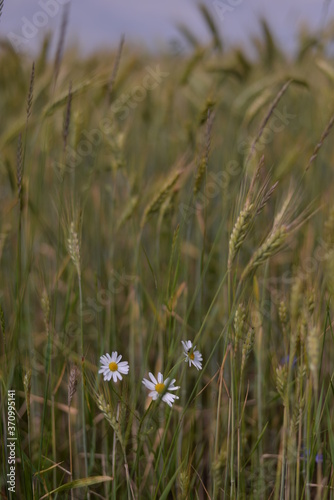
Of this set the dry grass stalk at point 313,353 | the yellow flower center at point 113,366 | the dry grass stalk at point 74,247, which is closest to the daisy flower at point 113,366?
the yellow flower center at point 113,366

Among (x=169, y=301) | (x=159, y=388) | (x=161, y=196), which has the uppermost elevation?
(x=161, y=196)

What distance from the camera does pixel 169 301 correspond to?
0.73 metres

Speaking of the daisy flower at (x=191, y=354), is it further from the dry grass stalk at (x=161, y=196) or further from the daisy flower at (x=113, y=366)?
the dry grass stalk at (x=161, y=196)

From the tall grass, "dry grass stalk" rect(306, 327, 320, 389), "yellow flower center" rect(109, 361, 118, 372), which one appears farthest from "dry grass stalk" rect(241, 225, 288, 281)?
"yellow flower center" rect(109, 361, 118, 372)

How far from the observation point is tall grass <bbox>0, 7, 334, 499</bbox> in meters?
0.74

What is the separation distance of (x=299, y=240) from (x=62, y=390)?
763 mm

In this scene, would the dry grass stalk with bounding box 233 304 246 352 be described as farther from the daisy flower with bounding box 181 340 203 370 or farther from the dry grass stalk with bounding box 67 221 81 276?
the dry grass stalk with bounding box 67 221 81 276

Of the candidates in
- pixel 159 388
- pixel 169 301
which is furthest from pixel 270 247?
pixel 159 388

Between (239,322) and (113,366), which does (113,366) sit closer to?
(113,366)

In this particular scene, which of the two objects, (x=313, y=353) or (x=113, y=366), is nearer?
(x=313, y=353)

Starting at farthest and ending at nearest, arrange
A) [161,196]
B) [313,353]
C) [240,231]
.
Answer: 1. [161,196]
2. [240,231]
3. [313,353]

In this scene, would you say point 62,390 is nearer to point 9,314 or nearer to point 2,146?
point 9,314

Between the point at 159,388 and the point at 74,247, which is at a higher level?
the point at 74,247

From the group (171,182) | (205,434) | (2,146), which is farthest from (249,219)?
(2,146)
